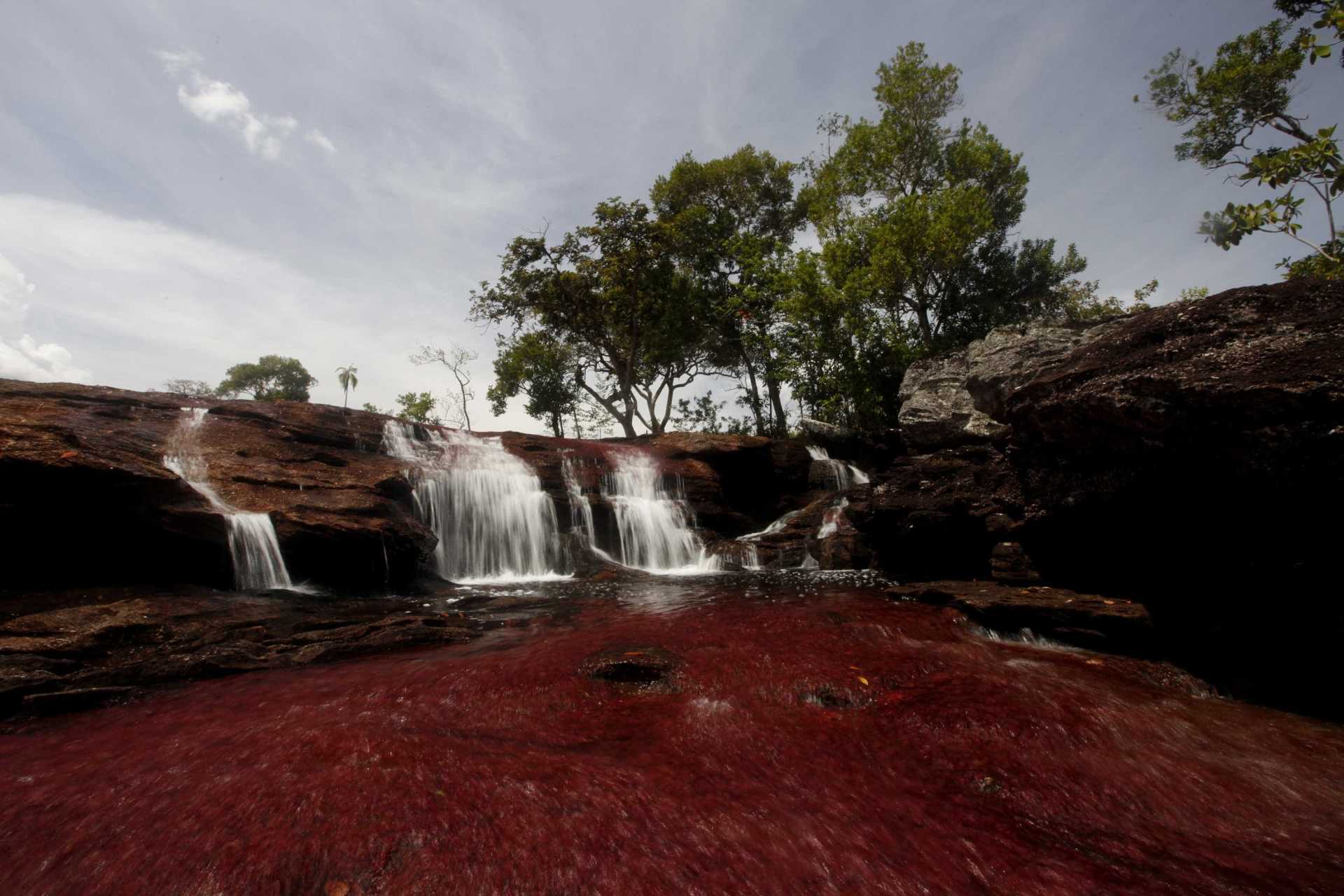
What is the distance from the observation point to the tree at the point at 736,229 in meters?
29.1

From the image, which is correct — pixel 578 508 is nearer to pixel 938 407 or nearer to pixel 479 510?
pixel 479 510

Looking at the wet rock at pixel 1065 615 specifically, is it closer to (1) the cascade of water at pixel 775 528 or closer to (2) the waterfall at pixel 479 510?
(1) the cascade of water at pixel 775 528

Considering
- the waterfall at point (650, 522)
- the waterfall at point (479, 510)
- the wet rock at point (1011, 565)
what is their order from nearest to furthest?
the wet rock at point (1011, 565) → the waterfall at point (479, 510) → the waterfall at point (650, 522)

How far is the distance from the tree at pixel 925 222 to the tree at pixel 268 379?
64506mm

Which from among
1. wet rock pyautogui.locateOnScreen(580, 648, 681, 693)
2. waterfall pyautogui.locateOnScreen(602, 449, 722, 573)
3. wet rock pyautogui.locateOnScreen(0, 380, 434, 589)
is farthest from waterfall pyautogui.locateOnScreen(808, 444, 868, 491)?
wet rock pyautogui.locateOnScreen(580, 648, 681, 693)

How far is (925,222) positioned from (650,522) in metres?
15.8

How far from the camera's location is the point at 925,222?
20.1 m

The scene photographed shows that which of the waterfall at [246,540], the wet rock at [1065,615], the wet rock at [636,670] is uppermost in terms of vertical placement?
the waterfall at [246,540]

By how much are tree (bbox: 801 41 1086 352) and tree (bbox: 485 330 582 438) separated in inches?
669

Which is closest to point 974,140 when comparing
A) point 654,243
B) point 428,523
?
point 654,243

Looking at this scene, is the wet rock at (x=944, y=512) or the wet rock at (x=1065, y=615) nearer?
the wet rock at (x=1065, y=615)

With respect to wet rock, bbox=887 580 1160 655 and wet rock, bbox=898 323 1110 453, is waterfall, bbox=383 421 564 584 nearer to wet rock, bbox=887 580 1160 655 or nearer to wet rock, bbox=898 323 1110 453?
wet rock, bbox=887 580 1160 655

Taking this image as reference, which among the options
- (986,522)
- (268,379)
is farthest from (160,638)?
(268,379)

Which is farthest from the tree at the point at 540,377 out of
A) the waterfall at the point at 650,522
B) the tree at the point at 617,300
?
the waterfall at the point at 650,522
